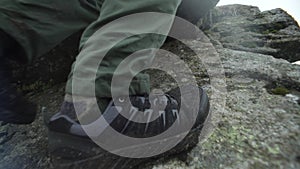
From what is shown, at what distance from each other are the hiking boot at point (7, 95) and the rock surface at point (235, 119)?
Result: 155 mm

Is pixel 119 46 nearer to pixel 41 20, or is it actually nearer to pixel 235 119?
pixel 41 20

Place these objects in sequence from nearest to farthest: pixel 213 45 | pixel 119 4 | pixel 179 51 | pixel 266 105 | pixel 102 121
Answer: pixel 102 121
pixel 119 4
pixel 266 105
pixel 179 51
pixel 213 45

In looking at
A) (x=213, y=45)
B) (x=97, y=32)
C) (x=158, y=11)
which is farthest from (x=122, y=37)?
(x=213, y=45)

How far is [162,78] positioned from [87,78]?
936 millimetres

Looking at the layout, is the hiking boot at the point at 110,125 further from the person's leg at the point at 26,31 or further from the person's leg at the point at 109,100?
the person's leg at the point at 26,31

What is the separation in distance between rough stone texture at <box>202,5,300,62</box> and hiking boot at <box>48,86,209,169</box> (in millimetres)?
1638

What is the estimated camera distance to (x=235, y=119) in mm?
1559

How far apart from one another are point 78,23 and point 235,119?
3.79ft

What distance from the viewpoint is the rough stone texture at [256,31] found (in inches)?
109

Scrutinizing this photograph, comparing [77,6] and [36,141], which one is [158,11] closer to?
[77,6]

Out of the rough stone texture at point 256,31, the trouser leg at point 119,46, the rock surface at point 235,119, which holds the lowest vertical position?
the rock surface at point 235,119

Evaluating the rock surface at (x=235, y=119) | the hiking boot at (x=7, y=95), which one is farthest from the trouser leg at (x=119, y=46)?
the hiking boot at (x=7, y=95)

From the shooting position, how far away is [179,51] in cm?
242

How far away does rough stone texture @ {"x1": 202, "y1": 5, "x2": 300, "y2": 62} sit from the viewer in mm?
2770
